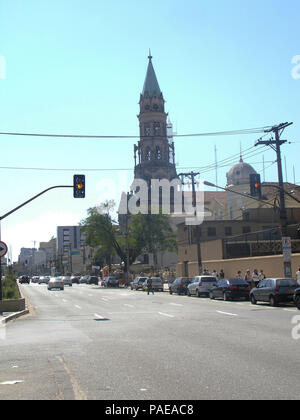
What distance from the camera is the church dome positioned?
9588 cm

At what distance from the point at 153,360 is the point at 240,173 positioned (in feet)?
293

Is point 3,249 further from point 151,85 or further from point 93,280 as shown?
point 151,85

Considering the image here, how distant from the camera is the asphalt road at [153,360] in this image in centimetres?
765

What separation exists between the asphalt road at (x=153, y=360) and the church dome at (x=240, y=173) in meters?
79.2

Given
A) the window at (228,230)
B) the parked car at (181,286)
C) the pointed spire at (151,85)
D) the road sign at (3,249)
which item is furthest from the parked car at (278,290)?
the pointed spire at (151,85)

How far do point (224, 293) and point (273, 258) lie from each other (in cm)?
667

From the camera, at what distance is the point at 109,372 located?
922 cm

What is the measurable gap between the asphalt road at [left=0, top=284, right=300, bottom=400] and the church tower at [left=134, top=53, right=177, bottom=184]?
83.2 metres

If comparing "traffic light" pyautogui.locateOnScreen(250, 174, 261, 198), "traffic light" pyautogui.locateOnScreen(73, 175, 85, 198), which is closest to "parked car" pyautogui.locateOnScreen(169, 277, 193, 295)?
"traffic light" pyautogui.locateOnScreen(250, 174, 261, 198)

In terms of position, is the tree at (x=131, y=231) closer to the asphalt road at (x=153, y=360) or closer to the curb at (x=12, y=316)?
the curb at (x=12, y=316)

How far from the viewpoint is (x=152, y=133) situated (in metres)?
98.9

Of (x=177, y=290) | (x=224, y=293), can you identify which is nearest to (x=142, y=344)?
(x=224, y=293)

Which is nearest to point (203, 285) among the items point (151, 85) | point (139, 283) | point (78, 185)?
point (78, 185)
